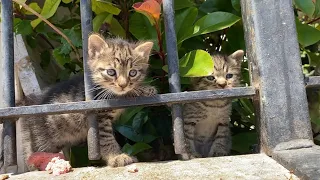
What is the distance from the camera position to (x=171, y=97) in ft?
5.16

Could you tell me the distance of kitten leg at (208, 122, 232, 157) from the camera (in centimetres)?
224

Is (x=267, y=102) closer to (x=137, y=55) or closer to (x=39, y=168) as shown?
(x=137, y=55)

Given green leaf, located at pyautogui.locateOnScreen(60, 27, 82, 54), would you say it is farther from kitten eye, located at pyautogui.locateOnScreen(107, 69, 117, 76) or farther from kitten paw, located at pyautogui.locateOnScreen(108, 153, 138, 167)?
kitten paw, located at pyautogui.locateOnScreen(108, 153, 138, 167)

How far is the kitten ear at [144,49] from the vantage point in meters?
1.88

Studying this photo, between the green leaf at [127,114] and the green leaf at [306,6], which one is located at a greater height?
the green leaf at [306,6]

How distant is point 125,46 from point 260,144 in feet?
2.56

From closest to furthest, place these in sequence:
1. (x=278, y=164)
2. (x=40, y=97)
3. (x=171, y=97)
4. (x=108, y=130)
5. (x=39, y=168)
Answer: (x=278, y=164)
(x=171, y=97)
(x=39, y=168)
(x=108, y=130)
(x=40, y=97)

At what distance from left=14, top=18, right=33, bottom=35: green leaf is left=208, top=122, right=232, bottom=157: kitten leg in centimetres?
110

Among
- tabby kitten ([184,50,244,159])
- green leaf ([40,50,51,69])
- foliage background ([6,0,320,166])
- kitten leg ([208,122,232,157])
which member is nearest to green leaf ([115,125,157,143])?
foliage background ([6,0,320,166])

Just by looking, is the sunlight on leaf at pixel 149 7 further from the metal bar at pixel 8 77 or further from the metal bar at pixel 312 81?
the metal bar at pixel 312 81

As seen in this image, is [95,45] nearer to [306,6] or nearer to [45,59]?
[45,59]

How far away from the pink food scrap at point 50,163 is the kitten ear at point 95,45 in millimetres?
501

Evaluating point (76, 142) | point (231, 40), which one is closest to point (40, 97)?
point (76, 142)

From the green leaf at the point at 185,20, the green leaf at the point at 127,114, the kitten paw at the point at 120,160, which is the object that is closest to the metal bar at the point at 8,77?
the kitten paw at the point at 120,160
